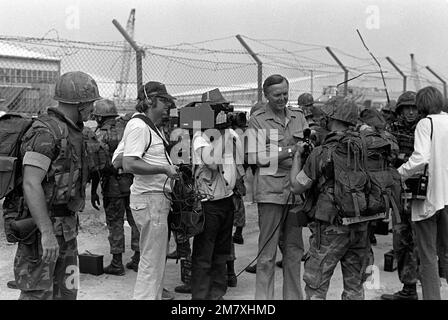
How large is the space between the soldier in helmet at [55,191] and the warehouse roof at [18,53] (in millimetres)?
3017

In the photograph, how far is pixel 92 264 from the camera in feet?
16.1

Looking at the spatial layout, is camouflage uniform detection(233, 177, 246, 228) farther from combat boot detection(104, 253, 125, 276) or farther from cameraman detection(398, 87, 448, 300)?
cameraman detection(398, 87, 448, 300)

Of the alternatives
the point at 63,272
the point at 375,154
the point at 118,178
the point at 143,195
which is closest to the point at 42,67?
the point at 118,178

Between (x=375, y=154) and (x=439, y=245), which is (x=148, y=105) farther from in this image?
(x=439, y=245)

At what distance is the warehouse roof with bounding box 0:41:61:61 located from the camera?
5629 millimetres

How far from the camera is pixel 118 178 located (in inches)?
195

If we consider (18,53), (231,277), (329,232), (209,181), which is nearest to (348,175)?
(329,232)

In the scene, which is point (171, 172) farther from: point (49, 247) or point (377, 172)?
point (377, 172)

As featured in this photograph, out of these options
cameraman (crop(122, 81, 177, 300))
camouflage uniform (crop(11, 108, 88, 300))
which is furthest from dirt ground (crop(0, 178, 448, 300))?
camouflage uniform (crop(11, 108, 88, 300))

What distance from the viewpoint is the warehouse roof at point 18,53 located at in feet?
18.5

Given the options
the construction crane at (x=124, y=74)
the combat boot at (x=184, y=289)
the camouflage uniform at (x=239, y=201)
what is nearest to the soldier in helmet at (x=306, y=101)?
the camouflage uniform at (x=239, y=201)

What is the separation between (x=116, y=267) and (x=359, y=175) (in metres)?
2.83

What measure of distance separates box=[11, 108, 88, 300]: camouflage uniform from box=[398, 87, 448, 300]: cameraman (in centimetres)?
244
